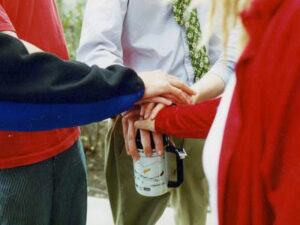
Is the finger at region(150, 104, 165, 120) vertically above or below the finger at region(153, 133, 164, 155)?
above

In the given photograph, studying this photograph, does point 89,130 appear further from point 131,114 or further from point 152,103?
point 152,103

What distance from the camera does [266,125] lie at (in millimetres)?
783

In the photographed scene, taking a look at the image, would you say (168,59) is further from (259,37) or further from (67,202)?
(259,37)

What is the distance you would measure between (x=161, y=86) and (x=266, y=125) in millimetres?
568

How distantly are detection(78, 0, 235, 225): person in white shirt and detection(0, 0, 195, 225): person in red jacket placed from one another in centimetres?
14

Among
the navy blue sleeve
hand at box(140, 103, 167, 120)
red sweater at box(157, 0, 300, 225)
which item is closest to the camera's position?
red sweater at box(157, 0, 300, 225)

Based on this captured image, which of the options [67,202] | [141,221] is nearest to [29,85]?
[67,202]

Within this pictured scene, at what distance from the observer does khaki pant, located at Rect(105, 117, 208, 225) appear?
1.81 metres

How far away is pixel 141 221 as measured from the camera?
6.33 ft

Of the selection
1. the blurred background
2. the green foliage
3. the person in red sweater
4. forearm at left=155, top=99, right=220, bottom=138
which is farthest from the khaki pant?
the green foliage

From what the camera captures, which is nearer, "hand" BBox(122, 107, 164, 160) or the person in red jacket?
the person in red jacket

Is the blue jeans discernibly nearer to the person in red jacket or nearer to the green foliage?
the person in red jacket

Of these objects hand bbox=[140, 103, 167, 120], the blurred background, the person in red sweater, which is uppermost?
the person in red sweater

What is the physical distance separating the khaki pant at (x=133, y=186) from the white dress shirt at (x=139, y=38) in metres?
0.24
